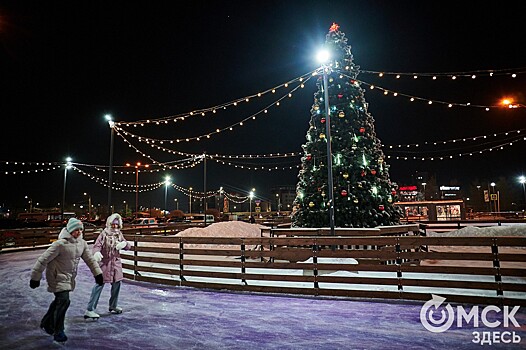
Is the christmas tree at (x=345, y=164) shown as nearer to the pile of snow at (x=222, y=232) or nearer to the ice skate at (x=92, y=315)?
the pile of snow at (x=222, y=232)

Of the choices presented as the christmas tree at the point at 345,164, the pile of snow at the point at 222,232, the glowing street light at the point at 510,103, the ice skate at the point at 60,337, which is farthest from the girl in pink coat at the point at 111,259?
the glowing street light at the point at 510,103

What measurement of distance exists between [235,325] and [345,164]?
10.4 meters

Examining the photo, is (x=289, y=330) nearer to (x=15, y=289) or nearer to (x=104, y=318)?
(x=104, y=318)

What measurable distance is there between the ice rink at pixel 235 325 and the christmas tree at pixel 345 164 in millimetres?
7401

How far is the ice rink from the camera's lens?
493cm

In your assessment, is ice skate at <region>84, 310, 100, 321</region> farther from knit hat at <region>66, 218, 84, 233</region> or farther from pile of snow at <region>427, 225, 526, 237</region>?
pile of snow at <region>427, 225, 526, 237</region>

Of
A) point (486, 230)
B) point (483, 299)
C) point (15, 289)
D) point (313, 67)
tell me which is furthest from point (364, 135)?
point (15, 289)

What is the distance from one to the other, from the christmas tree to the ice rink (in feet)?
24.3

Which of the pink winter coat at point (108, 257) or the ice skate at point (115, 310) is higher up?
the pink winter coat at point (108, 257)

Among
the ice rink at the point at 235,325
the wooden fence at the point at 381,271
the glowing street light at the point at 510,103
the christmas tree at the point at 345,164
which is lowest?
the ice rink at the point at 235,325

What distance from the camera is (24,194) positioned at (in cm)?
5934

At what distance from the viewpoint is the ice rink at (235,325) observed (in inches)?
194

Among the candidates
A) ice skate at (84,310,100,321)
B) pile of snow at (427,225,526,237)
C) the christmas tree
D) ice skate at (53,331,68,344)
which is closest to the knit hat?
ice skate at (53,331,68,344)

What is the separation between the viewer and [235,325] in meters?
5.77
